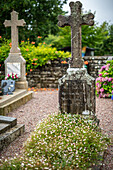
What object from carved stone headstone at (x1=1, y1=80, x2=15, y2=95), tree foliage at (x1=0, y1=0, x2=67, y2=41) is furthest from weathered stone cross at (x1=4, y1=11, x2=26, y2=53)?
tree foliage at (x1=0, y1=0, x2=67, y2=41)

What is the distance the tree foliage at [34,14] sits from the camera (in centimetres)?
1530

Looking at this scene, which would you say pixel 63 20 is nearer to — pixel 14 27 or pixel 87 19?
pixel 87 19

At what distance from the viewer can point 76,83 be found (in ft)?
13.5

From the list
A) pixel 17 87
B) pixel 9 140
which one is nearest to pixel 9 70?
pixel 17 87

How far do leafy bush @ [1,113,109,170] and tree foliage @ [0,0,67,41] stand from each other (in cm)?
1340

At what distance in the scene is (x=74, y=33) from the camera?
13.8 feet

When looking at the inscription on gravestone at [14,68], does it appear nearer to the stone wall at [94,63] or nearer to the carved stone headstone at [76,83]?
the stone wall at [94,63]

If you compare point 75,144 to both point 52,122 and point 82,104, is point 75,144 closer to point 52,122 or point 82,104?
point 52,122

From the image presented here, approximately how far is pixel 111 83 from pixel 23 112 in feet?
12.4

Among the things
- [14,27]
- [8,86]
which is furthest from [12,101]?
[14,27]

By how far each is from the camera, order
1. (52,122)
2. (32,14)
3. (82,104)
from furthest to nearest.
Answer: (32,14) < (82,104) < (52,122)

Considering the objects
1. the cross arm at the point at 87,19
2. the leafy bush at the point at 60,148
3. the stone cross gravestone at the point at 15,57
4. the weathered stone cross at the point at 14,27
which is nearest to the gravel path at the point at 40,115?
the leafy bush at the point at 60,148

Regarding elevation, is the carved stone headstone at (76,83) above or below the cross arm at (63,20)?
below

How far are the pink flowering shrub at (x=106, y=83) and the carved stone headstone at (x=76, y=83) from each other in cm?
409
